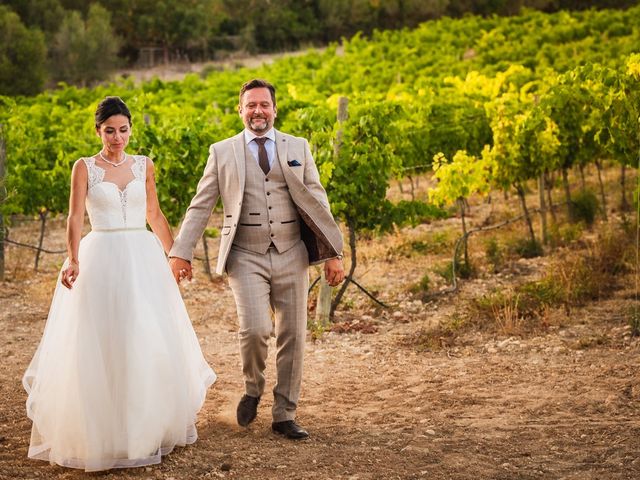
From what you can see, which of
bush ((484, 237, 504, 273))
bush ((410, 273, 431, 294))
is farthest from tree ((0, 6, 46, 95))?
bush ((410, 273, 431, 294))

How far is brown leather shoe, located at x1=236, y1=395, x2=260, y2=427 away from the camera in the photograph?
16.9ft

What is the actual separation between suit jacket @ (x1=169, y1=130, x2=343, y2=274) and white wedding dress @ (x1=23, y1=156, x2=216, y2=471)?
24cm

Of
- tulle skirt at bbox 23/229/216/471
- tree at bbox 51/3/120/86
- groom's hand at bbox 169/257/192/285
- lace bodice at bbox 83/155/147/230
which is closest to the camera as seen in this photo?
tulle skirt at bbox 23/229/216/471

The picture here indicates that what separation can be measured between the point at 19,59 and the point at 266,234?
109 feet

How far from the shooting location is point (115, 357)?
4.54 meters

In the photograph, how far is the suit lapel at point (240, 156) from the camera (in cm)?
488

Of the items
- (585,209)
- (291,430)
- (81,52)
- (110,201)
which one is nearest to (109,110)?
(110,201)

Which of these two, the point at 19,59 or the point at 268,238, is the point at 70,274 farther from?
the point at 19,59

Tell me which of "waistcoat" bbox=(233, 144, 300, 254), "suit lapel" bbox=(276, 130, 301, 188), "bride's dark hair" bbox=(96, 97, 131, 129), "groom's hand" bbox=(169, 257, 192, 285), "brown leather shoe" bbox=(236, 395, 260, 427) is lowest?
"brown leather shoe" bbox=(236, 395, 260, 427)

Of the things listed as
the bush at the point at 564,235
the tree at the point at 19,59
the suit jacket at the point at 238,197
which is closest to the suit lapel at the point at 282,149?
the suit jacket at the point at 238,197

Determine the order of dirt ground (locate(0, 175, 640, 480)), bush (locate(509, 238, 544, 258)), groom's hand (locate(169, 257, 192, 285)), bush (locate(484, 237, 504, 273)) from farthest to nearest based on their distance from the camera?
bush (locate(509, 238, 544, 258)) < bush (locate(484, 237, 504, 273)) < groom's hand (locate(169, 257, 192, 285)) < dirt ground (locate(0, 175, 640, 480))

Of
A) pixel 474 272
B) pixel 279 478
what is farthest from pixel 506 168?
pixel 279 478

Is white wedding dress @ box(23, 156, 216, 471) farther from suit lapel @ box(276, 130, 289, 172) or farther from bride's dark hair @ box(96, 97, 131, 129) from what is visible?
suit lapel @ box(276, 130, 289, 172)

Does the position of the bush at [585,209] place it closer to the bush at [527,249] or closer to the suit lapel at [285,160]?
the bush at [527,249]
